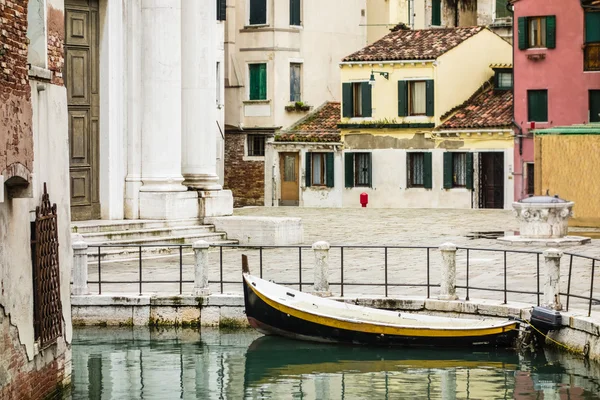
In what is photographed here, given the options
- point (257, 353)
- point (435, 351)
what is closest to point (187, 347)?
point (257, 353)

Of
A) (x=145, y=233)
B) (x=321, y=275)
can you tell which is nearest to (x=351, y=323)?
(x=321, y=275)

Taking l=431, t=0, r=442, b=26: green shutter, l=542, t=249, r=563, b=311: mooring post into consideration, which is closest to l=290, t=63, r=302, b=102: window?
l=431, t=0, r=442, b=26: green shutter

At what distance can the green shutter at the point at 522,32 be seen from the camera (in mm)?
46625

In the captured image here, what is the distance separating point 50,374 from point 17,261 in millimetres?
1878

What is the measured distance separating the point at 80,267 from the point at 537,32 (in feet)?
90.2

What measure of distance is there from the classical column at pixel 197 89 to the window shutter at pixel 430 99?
758 inches

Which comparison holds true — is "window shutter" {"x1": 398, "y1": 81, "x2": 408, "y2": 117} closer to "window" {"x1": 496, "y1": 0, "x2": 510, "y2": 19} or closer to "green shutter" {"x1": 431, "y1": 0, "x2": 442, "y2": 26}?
"green shutter" {"x1": 431, "y1": 0, "x2": 442, "y2": 26}

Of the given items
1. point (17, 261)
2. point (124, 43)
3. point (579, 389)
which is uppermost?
point (124, 43)

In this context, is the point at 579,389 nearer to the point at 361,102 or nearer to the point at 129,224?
the point at 129,224

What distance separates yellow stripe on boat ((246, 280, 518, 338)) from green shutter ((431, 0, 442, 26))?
35.9m

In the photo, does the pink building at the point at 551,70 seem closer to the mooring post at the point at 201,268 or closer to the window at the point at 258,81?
the window at the point at 258,81

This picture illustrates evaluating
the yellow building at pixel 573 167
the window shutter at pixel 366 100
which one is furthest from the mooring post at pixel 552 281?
the window shutter at pixel 366 100

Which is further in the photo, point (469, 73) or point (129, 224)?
point (469, 73)

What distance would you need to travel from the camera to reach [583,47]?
1784 inches
